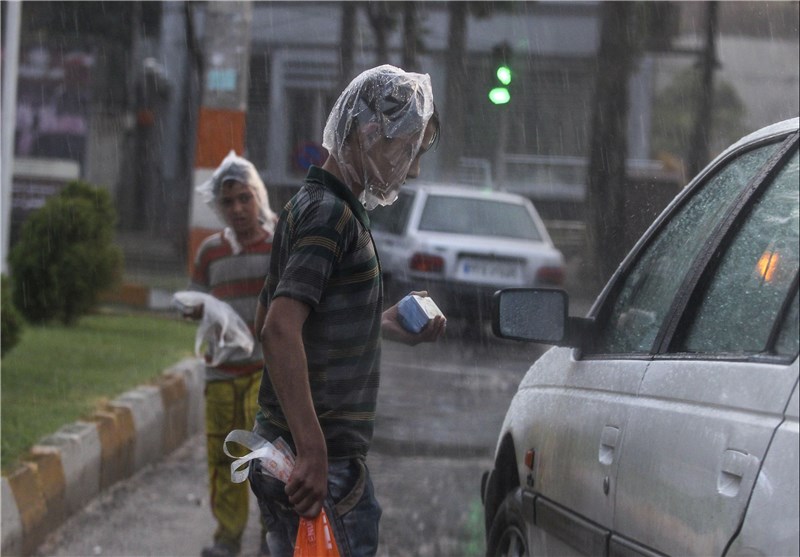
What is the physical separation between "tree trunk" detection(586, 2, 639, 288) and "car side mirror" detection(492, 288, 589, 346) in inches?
631

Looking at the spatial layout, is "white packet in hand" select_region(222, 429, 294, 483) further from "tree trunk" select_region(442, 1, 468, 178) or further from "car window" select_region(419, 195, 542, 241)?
"tree trunk" select_region(442, 1, 468, 178)

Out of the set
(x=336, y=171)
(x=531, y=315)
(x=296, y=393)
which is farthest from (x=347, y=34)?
(x=296, y=393)

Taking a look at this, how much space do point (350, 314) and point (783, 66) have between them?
28619mm

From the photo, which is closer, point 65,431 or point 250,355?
point 250,355

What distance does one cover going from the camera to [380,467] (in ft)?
26.0

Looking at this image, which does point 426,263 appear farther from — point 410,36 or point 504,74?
point 410,36

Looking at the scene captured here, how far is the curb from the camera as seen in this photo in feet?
18.7

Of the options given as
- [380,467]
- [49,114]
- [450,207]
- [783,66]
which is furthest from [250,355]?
[783,66]

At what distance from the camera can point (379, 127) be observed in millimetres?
3105

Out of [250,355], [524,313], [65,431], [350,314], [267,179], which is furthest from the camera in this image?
[267,179]

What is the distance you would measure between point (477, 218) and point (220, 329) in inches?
419

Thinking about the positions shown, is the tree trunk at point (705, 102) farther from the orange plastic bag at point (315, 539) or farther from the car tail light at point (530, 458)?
the orange plastic bag at point (315, 539)

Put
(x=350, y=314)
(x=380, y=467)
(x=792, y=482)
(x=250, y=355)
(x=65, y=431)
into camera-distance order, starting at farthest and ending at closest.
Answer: (x=380, y=467) → (x=65, y=431) → (x=250, y=355) → (x=350, y=314) → (x=792, y=482)

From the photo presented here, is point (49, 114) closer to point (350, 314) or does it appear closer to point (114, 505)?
point (114, 505)
